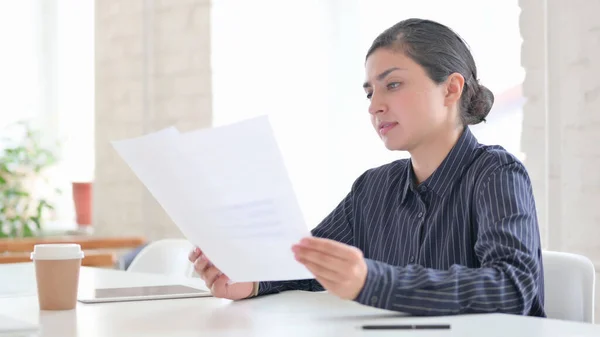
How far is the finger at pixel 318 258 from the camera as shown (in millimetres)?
1231

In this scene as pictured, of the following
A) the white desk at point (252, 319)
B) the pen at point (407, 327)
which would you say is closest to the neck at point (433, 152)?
the white desk at point (252, 319)

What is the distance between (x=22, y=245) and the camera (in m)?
3.86

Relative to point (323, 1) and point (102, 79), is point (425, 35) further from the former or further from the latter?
point (102, 79)

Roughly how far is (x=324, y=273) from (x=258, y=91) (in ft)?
8.70

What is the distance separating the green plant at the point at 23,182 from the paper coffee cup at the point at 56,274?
9.39ft

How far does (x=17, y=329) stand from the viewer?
1165 mm

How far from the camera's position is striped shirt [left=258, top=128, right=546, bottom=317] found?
132 cm

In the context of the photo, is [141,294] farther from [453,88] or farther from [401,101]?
[453,88]

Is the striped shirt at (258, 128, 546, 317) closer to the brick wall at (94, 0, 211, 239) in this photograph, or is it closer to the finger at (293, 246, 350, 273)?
the finger at (293, 246, 350, 273)

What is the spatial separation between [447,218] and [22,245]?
2.70m

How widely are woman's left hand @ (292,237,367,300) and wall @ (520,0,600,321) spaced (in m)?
1.31

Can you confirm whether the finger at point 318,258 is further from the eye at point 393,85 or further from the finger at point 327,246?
the eye at point 393,85

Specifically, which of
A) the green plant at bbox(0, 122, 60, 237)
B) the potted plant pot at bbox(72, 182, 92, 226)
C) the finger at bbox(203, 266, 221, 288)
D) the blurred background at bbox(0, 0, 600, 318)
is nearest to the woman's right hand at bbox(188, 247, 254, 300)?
the finger at bbox(203, 266, 221, 288)

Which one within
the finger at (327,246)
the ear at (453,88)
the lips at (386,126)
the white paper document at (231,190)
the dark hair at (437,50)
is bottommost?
the finger at (327,246)
